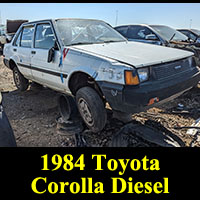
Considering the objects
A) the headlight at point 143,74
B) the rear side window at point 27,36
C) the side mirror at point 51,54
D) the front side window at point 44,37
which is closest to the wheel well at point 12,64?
the rear side window at point 27,36

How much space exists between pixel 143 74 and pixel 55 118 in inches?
76.7

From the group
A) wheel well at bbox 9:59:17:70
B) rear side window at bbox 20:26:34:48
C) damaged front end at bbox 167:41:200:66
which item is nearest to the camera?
rear side window at bbox 20:26:34:48

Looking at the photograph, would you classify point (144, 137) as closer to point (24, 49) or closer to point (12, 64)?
point (24, 49)

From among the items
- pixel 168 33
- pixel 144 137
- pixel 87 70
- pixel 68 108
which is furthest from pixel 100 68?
pixel 168 33

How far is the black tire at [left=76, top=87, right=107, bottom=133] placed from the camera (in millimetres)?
2613

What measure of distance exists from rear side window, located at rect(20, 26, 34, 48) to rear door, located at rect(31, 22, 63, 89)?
28 centimetres

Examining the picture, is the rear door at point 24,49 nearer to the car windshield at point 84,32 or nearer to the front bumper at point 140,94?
the car windshield at point 84,32

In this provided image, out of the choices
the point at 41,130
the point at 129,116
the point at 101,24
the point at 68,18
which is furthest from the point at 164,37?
the point at 41,130

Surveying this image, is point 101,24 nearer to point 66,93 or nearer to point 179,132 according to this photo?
point 66,93

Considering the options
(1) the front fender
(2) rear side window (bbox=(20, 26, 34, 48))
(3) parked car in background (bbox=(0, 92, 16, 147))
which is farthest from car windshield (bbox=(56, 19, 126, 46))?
(3) parked car in background (bbox=(0, 92, 16, 147))

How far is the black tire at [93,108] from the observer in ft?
8.57

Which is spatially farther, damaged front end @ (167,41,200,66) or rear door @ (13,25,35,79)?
damaged front end @ (167,41,200,66)

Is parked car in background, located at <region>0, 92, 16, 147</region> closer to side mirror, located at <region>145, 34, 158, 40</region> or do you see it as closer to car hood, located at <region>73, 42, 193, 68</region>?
car hood, located at <region>73, 42, 193, 68</region>

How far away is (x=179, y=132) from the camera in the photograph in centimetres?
295
